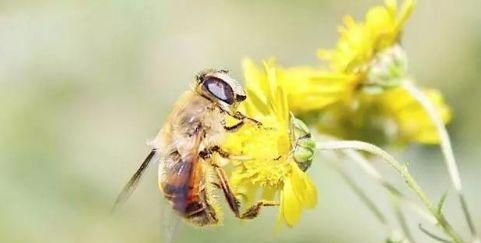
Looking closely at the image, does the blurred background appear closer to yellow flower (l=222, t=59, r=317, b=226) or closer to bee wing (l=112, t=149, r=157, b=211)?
yellow flower (l=222, t=59, r=317, b=226)

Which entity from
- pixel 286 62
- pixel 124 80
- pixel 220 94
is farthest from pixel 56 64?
pixel 220 94

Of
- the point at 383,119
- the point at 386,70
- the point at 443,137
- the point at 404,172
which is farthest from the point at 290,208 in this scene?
the point at 383,119

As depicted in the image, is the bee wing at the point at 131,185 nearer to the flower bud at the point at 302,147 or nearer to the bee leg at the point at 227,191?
the bee leg at the point at 227,191

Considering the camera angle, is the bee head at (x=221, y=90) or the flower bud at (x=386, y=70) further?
the flower bud at (x=386, y=70)

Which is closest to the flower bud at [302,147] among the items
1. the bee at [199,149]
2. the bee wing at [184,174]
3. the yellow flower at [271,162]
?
the yellow flower at [271,162]

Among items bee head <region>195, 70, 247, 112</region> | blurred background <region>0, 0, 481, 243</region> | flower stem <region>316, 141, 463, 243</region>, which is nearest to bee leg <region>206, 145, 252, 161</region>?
bee head <region>195, 70, 247, 112</region>

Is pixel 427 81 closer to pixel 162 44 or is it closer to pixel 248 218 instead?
pixel 162 44

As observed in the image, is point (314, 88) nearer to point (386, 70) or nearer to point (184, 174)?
point (386, 70)
